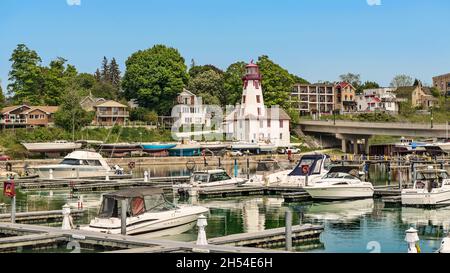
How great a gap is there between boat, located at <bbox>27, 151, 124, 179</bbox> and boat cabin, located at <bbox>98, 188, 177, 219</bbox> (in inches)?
1208

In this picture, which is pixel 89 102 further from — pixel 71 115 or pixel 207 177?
pixel 207 177

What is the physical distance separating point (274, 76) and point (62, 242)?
87.9 metres

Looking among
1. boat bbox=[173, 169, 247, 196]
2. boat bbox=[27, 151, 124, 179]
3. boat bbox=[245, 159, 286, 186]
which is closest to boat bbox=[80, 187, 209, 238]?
boat bbox=[173, 169, 247, 196]

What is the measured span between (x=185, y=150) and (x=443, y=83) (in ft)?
298

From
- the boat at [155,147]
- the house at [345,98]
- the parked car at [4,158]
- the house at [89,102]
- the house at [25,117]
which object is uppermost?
the house at [345,98]

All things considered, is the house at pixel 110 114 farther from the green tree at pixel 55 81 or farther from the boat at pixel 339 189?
the boat at pixel 339 189

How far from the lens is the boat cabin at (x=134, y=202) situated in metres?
21.7

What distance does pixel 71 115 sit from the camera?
8862 centimetres

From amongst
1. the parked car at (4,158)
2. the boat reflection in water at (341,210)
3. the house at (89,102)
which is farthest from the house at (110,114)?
the boat reflection in water at (341,210)

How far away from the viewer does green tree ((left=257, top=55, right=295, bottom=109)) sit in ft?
345

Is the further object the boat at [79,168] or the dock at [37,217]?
the boat at [79,168]

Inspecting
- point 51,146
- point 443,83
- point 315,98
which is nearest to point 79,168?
point 51,146

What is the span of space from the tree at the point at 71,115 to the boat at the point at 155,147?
9.97 meters

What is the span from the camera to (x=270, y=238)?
68.1 feet
